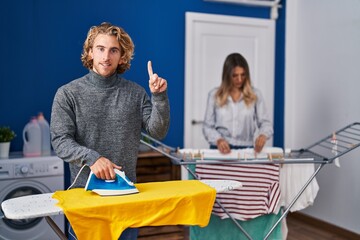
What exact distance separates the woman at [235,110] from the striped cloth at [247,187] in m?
0.42

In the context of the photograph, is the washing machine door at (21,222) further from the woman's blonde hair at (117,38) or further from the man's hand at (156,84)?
the man's hand at (156,84)

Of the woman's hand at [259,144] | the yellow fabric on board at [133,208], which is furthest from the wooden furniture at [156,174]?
the yellow fabric on board at [133,208]

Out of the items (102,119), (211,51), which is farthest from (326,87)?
(102,119)

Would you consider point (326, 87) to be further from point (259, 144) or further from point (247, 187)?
point (247, 187)

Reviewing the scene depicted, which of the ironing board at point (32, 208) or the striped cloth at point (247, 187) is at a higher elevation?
the ironing board at point (32, 208)

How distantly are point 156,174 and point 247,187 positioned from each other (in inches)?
42.7

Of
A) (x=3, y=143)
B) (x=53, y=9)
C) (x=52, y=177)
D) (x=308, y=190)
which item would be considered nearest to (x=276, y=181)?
(x=308, y=190)

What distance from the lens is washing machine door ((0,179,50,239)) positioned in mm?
2994

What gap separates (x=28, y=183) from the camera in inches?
119

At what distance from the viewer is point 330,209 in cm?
364

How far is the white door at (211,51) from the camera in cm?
396

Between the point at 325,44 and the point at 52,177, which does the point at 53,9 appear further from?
the point at 325,44

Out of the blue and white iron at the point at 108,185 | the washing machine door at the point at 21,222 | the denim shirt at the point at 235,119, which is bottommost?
the washing machine door at the point at 21,222

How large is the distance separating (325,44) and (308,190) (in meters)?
1.61
